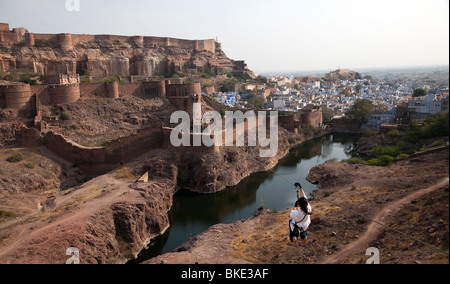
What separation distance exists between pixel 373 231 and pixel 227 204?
25.2 feet

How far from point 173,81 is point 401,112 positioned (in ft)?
58.7

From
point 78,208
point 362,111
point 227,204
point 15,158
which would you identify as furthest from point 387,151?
point 15,158

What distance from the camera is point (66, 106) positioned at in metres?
18.9

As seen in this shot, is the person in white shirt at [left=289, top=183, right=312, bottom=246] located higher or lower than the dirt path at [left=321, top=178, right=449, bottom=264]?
higher

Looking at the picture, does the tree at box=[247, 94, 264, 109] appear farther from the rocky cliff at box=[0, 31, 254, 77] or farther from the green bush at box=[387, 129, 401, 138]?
the green bush at box=[387, 129, 401, 138]

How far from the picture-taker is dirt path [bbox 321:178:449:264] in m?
6.67

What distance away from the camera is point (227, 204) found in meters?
14.6

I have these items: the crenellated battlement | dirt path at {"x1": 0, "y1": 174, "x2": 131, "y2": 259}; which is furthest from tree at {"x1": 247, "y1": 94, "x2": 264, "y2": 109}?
dirt path at {"x1": 0, "y1": 174, "x2": 131, "y2": 259}

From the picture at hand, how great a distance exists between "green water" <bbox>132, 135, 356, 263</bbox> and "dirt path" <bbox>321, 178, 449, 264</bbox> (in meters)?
3.80

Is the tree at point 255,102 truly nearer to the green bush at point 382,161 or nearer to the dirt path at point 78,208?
the green bush at point 382,161

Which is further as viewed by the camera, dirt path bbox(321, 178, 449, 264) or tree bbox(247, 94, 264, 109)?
tree bbox(247, 94, 264, 109)

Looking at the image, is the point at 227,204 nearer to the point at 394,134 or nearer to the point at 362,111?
the point at 394,134

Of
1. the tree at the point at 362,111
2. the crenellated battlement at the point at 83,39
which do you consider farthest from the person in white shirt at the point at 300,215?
the crenellated battlement at the point at 83,39

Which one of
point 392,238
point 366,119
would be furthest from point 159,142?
point 366,119
